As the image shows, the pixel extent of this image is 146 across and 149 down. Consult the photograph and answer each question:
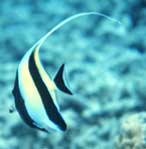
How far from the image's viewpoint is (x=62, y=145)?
6.08ft

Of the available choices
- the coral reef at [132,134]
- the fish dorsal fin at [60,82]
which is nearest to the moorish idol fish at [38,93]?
the fish dorsal fin at [60,82]

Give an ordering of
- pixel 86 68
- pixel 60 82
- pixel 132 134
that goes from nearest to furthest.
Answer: pixel 60 82 < pixel 132 134 < pixel 86 68

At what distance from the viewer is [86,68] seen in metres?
2.23

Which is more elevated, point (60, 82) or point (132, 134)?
point (132, 134)

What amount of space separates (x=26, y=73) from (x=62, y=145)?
0.98 meters

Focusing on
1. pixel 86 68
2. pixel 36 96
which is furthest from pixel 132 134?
pixel 36 96

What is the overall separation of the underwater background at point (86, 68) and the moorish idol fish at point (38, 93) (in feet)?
2.53

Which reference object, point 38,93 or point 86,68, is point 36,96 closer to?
point 38,93

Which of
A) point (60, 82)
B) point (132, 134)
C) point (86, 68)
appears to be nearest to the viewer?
A: point (60, 82)

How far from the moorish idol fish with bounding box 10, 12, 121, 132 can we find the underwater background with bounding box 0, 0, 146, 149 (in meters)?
0.77

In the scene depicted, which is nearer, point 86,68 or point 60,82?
point 60,82

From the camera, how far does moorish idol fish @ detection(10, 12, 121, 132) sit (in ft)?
3.00

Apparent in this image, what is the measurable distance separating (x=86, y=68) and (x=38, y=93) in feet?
4.28

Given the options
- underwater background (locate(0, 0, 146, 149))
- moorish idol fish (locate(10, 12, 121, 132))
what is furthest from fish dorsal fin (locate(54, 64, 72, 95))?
underwater background (locate(0, 0, 146, 149))
